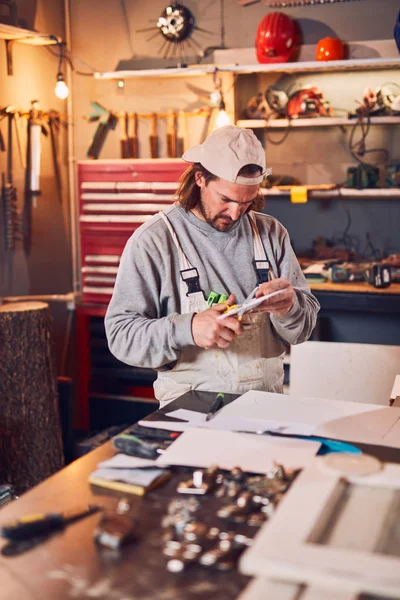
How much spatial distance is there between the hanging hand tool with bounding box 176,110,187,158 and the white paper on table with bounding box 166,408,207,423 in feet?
10.7

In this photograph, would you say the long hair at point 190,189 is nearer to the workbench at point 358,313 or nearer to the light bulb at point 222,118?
the workbench at point 358,313

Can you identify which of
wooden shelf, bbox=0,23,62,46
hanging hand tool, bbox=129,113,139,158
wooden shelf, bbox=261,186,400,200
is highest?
wooden shelf, bbox=0,23,62,46

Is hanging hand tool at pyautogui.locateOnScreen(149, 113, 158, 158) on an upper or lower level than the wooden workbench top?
upper

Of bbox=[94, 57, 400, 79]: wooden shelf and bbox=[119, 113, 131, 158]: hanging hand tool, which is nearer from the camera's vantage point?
bbox=[94, 57, 400, 79]: wooden shelf

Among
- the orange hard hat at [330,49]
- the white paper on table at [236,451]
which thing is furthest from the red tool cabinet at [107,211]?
the white paper on table at [236,451]

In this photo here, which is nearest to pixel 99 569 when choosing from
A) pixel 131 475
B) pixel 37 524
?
pixel 37 524

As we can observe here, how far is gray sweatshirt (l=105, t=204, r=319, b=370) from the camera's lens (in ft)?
7.30

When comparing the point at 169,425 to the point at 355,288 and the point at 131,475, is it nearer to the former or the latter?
the point at 131,475

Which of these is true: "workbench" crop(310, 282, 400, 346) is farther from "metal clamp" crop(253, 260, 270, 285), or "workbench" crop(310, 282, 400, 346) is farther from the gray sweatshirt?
"metal clamp" crop(253, 260, 270, 285)

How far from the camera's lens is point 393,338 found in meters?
4.32

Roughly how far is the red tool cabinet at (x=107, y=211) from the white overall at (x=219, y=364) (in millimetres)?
2332

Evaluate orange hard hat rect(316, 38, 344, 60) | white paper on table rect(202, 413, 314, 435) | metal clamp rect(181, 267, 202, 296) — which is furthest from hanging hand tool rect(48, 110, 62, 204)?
white paper on table rect(202, 413, 314, 435)

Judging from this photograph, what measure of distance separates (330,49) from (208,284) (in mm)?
2723

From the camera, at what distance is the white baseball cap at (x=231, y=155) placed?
2320 mm
